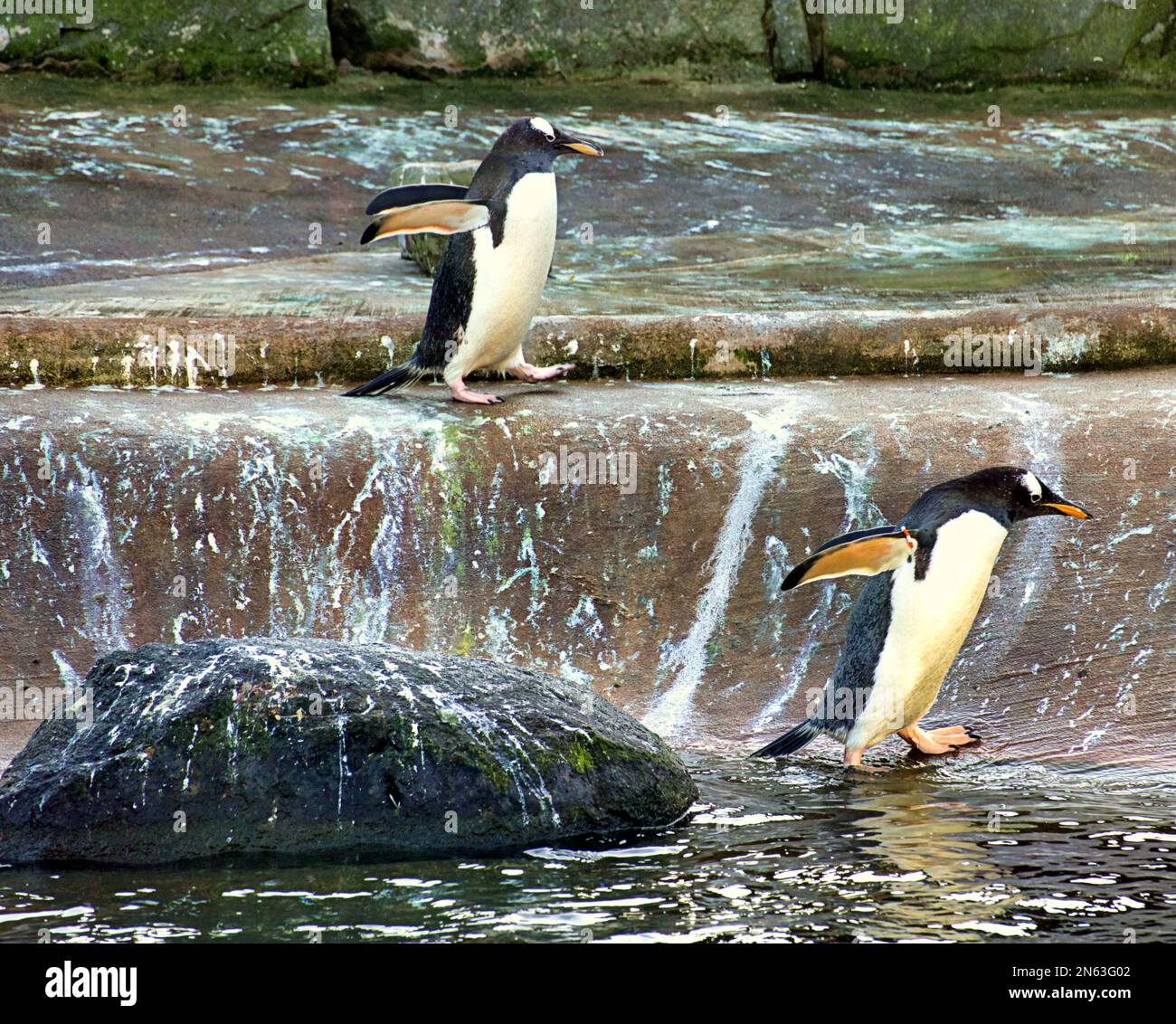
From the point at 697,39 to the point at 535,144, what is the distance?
6.66 metres

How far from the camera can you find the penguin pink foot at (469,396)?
5.66 m

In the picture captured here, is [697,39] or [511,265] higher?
[697,39]

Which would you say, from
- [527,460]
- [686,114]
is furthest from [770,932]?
[686,114]

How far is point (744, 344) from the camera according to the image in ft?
20.4

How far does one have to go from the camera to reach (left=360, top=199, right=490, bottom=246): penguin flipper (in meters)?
5.57

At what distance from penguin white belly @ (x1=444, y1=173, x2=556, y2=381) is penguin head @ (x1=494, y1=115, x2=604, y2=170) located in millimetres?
62

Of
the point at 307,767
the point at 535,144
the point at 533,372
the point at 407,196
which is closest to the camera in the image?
the point at 307,767

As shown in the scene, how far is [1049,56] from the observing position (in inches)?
475

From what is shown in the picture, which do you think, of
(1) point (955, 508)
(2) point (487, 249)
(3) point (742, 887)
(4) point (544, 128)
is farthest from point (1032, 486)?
(4) point (544, 128)

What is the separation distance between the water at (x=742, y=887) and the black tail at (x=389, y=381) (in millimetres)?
2280

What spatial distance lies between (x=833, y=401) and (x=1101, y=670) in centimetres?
142

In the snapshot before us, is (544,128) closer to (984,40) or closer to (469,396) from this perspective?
(469,396)

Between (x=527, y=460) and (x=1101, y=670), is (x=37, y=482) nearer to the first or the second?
(x=527, y=460)
